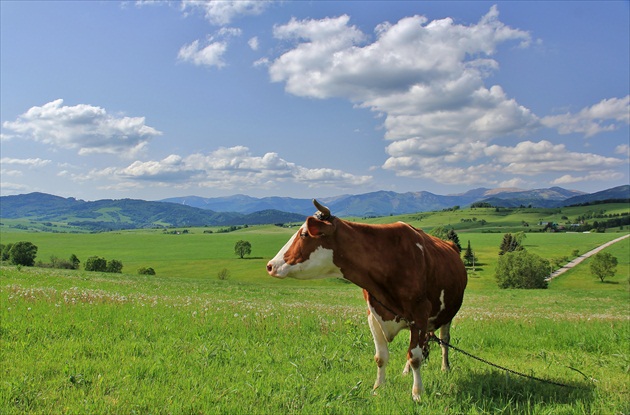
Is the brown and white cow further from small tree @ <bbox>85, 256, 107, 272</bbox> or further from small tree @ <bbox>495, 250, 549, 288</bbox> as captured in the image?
small tree @ <bbox>85, 256, 107, 272</bbox>

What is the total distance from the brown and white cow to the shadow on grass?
112 cm

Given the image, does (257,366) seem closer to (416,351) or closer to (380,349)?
(380,349)

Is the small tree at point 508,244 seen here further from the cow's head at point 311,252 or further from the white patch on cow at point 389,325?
the cow's head at point 311,252

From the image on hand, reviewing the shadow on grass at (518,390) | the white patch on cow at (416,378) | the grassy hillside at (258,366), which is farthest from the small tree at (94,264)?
the white patch on cow at (416,378)

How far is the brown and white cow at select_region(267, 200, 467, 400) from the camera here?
16.6ft

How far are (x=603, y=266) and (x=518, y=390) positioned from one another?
111 meters

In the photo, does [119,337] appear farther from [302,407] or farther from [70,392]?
[302,407]

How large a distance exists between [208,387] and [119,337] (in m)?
3.70

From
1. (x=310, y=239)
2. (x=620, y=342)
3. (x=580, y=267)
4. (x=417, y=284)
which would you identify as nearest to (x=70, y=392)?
(x=310, y=239)

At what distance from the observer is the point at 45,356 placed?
20.8 feet

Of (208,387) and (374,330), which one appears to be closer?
(208,387)

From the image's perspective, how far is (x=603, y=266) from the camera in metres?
93.4

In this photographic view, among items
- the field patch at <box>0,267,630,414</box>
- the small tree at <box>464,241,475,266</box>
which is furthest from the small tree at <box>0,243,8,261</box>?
the small tree at <box>464,241,475,266</box>

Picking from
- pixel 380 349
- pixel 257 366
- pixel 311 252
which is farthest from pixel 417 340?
pixel 257 366
